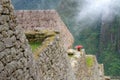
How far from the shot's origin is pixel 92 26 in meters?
53.7

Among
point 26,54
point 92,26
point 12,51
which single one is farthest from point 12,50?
point 92,26

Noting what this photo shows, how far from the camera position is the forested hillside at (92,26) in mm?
48250

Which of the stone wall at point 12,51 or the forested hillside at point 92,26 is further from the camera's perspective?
the forested hillside at point 92,26

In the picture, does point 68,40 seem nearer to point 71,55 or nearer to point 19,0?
point 71,55

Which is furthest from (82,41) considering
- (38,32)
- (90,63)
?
(38,32)

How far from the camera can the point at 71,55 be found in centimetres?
1244

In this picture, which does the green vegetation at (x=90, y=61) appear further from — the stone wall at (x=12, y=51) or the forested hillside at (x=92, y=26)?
the forested hillside at (x=92, y=26)

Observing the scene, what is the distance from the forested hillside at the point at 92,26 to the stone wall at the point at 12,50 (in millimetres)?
40007

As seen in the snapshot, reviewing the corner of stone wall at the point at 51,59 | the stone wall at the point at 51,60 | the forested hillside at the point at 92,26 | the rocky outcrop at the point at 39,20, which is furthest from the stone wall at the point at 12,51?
the forested hillside at the point at 92,26

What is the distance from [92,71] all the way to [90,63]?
0.34m

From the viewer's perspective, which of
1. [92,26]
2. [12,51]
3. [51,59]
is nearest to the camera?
[12,51]

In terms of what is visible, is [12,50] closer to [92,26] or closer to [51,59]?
[51,59]

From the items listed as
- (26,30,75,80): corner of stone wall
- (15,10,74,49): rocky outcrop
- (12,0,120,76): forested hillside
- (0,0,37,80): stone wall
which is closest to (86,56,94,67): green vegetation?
(15,10,74,49): rocky outcrop

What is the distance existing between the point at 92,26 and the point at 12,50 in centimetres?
4992
